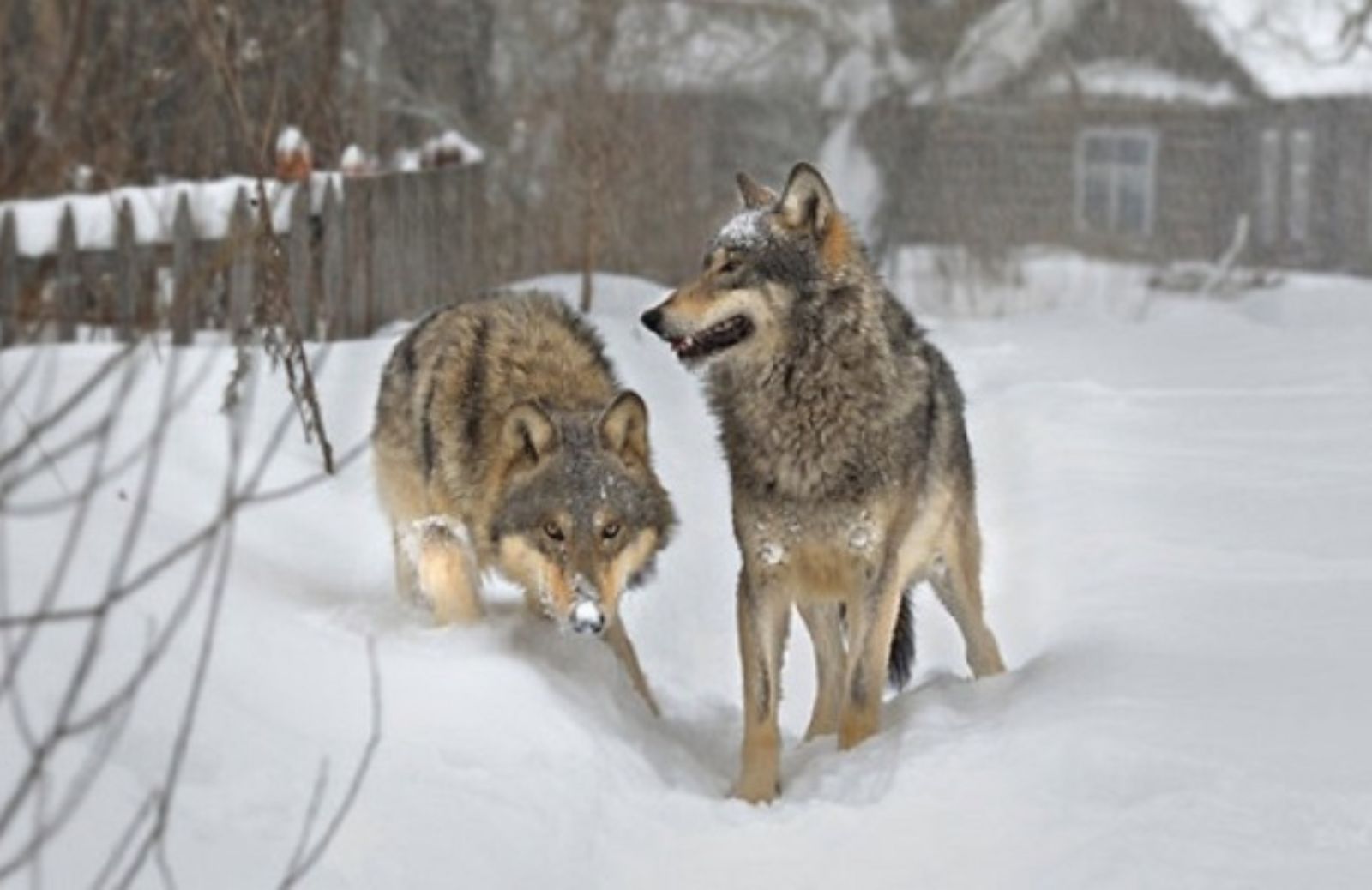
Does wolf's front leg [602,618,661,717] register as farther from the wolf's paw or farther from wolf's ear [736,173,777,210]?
wolf's ear [736,173,777,210]

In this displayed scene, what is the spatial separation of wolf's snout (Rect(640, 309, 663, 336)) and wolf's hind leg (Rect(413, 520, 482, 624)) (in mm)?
1471

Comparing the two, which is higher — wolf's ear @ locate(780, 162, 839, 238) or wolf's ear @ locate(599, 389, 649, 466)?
wolf's ear @ locate(780, 162, 839, 238)

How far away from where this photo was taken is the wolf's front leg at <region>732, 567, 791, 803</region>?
22.7 feet

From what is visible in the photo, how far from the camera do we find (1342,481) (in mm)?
11742

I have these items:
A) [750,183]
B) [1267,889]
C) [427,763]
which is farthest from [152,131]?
[1267,889]

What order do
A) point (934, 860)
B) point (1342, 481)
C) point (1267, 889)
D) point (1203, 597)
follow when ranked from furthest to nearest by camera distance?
1. point (1342, 481)
2. point (1203, 597)
3. point (934, 860)
4. point (1267, 889)

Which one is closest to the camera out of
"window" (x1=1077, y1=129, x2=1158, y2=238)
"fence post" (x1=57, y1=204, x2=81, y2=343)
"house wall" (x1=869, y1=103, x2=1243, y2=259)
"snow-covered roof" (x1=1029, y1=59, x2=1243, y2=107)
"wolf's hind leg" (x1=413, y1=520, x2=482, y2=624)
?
"wolf's hind leg" (x1=413, y1=520, x2=482, y2=624)

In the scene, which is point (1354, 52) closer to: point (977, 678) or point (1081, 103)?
point (1081, 103)

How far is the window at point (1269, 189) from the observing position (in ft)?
143

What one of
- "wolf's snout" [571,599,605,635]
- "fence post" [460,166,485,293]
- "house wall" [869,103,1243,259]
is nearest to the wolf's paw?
"wolf's snout" [571,599,605,635]

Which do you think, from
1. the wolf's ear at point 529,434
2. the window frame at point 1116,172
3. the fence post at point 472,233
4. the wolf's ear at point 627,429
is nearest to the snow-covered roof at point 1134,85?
the window frame at point 1116,172

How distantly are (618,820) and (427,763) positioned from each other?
53 cm

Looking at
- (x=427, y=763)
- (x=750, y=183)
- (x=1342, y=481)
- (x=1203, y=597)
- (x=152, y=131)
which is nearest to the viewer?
(x=427, y=763)

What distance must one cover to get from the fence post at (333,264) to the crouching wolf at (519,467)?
5.70m
